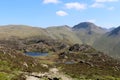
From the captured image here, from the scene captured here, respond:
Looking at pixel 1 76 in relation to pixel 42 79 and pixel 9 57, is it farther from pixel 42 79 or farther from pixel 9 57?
pixel 9 57

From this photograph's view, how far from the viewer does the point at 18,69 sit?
4668 inches

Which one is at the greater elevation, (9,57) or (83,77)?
(9,57)

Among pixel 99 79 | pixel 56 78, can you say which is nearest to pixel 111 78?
pixel 99 79

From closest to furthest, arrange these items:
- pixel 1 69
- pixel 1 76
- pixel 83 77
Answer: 1. pixel 1 76
2. pixel 1 69
3. pixel 83 77

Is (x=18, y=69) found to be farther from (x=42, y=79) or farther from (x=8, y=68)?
(x=42, y=79)

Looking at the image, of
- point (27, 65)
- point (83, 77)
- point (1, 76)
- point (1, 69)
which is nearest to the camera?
point (1, 76)

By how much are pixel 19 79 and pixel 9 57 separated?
44623mm

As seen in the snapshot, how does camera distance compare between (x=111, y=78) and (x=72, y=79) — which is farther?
(x=111, y=78)

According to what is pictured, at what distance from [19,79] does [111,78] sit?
161ft

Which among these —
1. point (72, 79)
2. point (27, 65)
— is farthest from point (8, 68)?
point (72, 79)

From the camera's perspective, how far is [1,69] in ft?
367

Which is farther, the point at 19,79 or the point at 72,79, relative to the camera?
the point at 72,79

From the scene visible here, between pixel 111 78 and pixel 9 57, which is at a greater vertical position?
pixel 9 57

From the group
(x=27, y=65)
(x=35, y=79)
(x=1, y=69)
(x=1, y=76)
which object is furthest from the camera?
(x=27, y=65)
